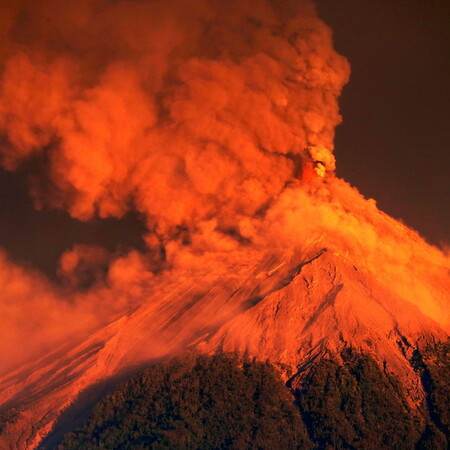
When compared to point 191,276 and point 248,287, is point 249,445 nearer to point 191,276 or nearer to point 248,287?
point 248,287

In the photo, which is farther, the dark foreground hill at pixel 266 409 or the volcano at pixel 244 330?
the volcano at pixel 244 330

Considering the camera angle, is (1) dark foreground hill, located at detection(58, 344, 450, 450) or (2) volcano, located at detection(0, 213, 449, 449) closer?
(1) dark foreground hill, located at detection(58, 344, 450, 450)

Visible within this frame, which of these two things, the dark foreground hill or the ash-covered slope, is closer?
the dark foreground hill

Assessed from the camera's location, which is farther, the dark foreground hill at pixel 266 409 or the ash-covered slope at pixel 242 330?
the ash-covered slope at pixel 242 330

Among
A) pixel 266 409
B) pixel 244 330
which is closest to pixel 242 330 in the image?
pixel 244 330

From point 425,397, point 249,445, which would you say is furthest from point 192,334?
point 425,397
